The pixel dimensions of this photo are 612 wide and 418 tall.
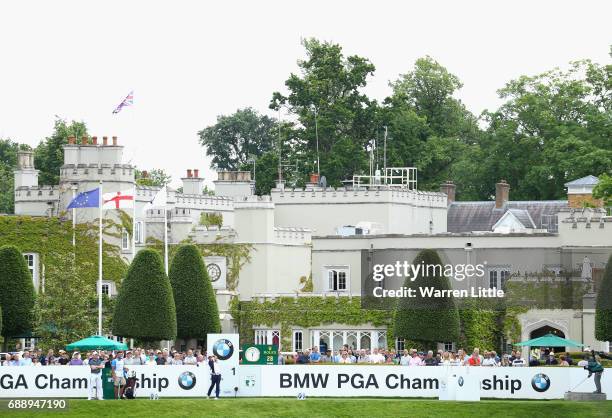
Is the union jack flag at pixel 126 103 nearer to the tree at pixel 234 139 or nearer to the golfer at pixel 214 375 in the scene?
the golfer at pixel 214 375

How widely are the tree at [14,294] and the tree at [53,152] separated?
3869 cm

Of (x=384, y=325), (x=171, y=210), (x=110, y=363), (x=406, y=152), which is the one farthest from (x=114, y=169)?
(x=406, y=152)

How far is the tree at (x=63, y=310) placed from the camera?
8119 centimetres

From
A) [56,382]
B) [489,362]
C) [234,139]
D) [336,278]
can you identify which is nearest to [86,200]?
[336,278]

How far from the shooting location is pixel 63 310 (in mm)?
81750

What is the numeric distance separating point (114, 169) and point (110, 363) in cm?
2724

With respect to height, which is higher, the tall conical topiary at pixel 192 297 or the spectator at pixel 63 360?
the tall conical topiary at pixel 192 297

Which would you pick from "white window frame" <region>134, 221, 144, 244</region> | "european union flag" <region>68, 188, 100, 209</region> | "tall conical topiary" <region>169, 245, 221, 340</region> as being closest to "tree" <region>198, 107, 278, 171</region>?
"white window frame" <region>134, 221, 144, 244</region>

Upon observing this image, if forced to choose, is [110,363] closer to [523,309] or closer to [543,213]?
[523,309]

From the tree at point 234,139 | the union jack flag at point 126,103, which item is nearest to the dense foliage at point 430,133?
the tree at point 234,139

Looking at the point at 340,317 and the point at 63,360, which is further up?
the point at 340,317

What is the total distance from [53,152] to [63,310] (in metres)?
41.2

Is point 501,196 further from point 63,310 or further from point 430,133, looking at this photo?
point 63,310

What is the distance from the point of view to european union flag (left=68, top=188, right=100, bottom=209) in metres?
85.6
